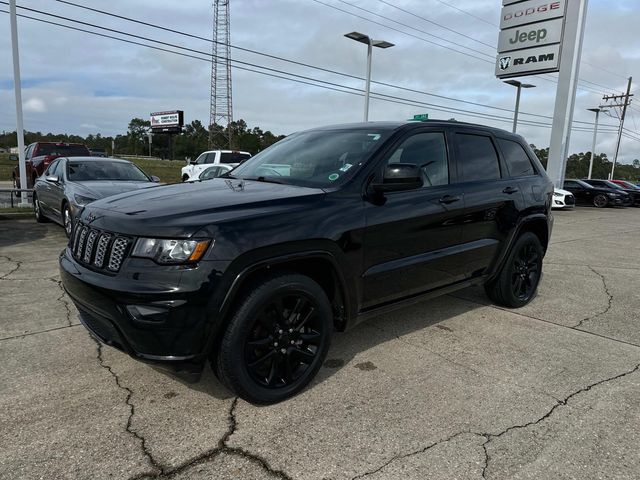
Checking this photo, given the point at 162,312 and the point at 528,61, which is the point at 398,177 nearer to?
the point at 162,312

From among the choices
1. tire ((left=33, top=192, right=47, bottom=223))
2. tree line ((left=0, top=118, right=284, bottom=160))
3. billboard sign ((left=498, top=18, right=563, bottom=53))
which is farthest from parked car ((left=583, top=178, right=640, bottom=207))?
tree line ((left=0, top=118, right=284, bottom=160))

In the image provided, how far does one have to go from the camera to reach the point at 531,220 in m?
5.01

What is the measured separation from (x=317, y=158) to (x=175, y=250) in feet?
5.30

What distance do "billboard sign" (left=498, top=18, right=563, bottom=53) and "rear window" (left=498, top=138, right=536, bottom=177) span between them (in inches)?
728

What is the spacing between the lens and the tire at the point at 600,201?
2691cm

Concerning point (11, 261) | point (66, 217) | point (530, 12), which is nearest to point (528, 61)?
point (530, 12)

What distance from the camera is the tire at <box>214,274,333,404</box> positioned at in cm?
276

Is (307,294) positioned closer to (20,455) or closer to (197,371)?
(197,371)

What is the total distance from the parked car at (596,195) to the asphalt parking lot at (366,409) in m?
25.8

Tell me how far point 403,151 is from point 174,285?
84.2 inches

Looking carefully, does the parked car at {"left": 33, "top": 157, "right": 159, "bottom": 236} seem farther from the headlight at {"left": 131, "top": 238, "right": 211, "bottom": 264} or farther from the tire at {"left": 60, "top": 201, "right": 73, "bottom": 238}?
the headlight at {"left": 131, "top": 238, "right": 211, "bottom": 264}

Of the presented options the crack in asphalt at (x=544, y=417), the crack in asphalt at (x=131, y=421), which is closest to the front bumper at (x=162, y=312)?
the crack in asphalt at (x=131, y=421)

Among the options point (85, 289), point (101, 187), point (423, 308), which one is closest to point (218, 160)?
point (101, 187)

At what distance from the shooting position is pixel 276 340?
298cm
